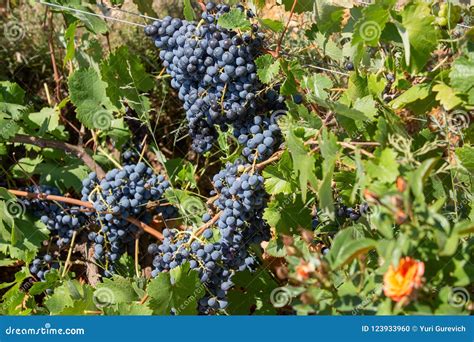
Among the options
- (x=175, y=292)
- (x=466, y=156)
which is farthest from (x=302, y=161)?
(x=175, y=292)

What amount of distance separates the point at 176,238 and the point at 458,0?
1.50 meters

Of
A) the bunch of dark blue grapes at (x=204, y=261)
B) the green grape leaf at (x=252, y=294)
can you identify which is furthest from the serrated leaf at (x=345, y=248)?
the green grape leaf at (x=252, y=294)

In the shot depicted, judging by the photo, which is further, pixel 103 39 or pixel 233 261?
pixel 103 39

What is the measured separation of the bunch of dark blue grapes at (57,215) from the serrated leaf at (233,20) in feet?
3.07

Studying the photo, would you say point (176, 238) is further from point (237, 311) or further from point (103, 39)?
point (103, 39)

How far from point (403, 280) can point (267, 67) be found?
0.89 metres

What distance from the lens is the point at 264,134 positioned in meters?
2.10

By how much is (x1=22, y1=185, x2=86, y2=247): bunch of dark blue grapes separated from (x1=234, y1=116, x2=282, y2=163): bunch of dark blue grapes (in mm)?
732

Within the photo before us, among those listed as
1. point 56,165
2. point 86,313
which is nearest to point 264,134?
point 86,313

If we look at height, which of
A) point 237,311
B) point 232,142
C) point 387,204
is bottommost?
point 237,311

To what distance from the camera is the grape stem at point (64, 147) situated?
2.57 m

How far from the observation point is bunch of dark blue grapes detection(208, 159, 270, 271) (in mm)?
2053

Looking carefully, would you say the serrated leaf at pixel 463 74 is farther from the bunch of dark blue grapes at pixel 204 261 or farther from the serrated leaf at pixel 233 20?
the bunch of dark blue grapes at pixel 204 261

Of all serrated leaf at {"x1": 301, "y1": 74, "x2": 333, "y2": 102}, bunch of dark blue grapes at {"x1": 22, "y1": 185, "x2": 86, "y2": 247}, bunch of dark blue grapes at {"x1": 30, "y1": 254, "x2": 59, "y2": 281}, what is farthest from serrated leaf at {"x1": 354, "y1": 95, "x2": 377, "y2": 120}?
bunch of dark blue grapes at {"x1": 30, "y1": 254, "x2": 59, "y2": 281}
